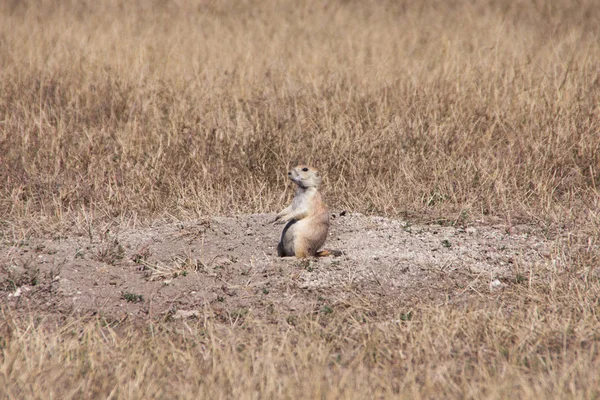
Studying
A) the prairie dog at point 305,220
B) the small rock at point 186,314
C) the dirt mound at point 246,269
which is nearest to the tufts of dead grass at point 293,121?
the dirt mound at point 246,269

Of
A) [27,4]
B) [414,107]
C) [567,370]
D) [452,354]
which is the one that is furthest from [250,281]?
[27,4]

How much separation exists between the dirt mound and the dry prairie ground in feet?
0.06

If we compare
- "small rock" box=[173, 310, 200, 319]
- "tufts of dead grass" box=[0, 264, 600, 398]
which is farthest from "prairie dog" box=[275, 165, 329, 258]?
"small rock" box=[173, 310, 200, 319]

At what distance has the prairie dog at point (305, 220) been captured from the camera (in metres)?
5.48

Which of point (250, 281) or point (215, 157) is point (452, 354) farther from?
point (215, 157)

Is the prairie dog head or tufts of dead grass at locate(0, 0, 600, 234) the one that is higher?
the prairie dog head

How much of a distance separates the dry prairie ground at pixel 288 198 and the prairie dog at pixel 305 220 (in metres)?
0.19

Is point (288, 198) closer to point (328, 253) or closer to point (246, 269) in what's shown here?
point (328, 253)

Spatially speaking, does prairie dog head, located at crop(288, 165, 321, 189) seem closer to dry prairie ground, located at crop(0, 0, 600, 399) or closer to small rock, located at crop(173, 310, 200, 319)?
dry prairie ground, located at crop(0, 0, 600, 399)

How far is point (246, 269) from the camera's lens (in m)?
5.28

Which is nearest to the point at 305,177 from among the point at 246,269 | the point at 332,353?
the point at 246,269

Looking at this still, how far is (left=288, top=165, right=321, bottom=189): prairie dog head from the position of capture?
5.57 metres

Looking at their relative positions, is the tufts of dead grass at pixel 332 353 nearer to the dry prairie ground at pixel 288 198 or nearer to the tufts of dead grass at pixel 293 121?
the dry prairie ground at pixel 288 198

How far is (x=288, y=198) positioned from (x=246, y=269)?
5.74ft
